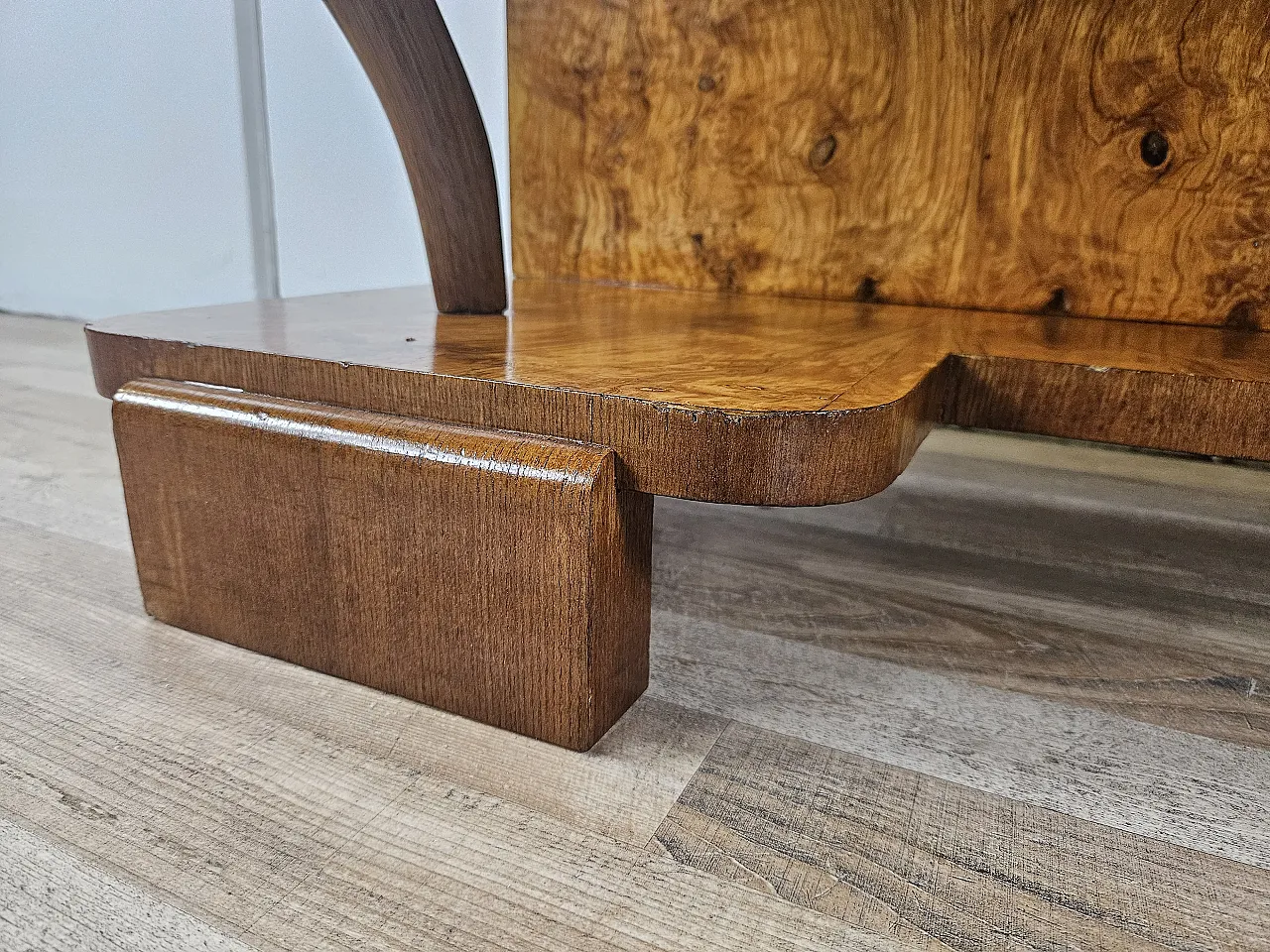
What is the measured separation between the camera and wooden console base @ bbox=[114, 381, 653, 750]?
0.48 m

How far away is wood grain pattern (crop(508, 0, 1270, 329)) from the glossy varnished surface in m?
0.13

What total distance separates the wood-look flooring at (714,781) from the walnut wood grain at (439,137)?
32 centimetres

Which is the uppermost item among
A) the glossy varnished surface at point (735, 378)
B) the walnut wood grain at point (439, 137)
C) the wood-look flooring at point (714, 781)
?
the walnut wood grain at point (439, 137)

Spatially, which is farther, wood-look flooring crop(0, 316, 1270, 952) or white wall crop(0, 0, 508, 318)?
white wall crop(0, 0, 508, 318)

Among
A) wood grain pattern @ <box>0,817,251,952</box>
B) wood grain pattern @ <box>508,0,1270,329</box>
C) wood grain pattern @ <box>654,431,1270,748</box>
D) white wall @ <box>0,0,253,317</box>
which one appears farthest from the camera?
white wall @ <box>0,0,253,317</box>

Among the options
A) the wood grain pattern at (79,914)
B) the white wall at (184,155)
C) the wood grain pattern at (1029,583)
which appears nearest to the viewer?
the wood grain pattern at (79,914)

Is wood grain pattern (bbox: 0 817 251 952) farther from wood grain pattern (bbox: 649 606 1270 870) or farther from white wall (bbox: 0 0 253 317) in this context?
white wall (bbox: 0 0 253 317)

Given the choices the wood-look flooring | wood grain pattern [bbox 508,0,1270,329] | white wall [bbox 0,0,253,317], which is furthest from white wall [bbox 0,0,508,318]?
the wood-look flooring

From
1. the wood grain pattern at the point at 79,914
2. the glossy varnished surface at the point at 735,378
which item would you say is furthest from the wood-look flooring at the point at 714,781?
the glossy varnished surface at the point at 735,378

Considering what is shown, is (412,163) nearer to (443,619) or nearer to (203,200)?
(443,619)

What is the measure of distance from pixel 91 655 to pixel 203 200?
6.07 feet

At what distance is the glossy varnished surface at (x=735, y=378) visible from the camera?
0.43m

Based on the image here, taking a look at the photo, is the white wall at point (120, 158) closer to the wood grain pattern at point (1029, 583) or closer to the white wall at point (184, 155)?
the white wall at point (184, 155)

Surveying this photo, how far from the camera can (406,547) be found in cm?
53
